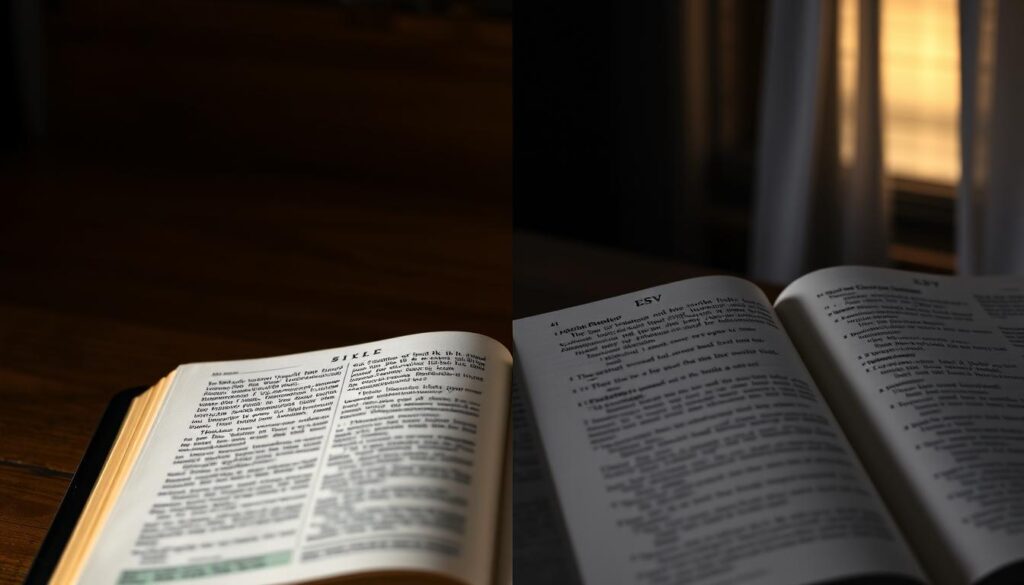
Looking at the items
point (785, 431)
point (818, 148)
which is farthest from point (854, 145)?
point (785, 431)

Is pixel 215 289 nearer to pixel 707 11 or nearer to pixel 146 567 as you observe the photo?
pixel 146 567

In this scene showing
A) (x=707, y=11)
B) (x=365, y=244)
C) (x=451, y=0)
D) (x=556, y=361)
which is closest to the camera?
(x=556, y=361)

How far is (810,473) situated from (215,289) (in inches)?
23.3

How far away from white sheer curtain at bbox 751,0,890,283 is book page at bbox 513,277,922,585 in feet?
2.35

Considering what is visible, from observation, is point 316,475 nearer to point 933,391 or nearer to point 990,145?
point 933,391

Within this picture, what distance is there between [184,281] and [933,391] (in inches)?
24.8

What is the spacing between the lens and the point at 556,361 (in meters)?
0.55

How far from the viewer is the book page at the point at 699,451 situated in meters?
0.42

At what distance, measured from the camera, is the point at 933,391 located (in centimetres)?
52

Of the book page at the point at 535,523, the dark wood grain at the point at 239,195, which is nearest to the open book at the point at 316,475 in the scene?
the book page at the point at 535,523

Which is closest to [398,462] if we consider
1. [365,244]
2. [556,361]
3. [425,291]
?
Answer: [556,361]

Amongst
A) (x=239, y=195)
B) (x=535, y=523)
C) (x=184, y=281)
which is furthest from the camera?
(x=239, y=195)

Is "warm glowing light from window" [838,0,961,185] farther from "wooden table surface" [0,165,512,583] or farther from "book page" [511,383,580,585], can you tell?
"book page" [511,383,580,585]

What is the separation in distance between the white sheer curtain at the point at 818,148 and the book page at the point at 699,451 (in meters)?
0.72
